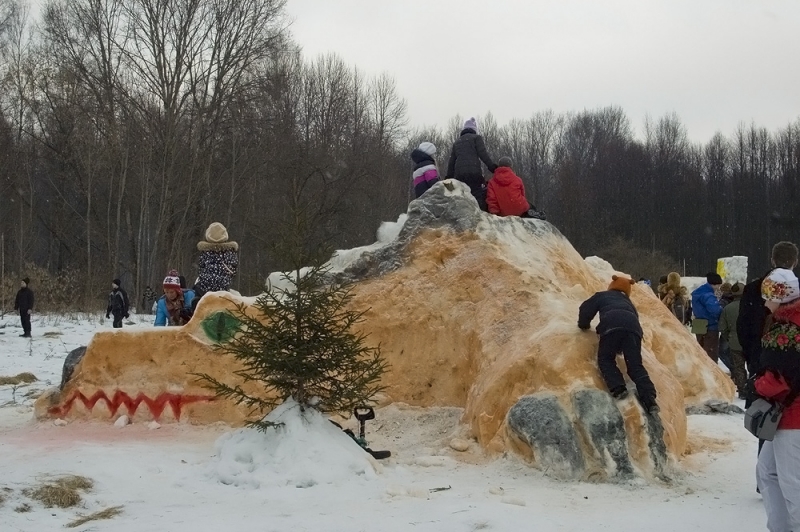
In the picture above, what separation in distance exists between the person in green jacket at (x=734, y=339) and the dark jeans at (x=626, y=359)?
17.6 ft

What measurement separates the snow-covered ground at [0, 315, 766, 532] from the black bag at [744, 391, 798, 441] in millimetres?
1138

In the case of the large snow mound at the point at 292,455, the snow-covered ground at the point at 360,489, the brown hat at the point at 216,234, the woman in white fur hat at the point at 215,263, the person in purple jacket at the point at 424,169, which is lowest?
the snow-covered ground at the point at 360,489

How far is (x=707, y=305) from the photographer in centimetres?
1296

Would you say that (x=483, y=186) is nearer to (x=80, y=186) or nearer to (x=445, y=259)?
(x=445, y=259)

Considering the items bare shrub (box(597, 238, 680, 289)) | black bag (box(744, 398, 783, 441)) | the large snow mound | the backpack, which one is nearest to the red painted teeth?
the large snow mound

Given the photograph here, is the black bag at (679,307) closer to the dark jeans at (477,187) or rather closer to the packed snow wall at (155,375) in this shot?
the dark jeans at (477,187)

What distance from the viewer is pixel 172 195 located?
95.4ft

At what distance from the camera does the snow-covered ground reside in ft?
17.5

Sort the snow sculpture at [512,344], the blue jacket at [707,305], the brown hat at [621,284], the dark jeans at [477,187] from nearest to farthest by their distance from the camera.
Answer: the snow sculpture at [512,344], the brown hat at [621,284], the dark jeans at [477,187], the blue jacket at [707,305]

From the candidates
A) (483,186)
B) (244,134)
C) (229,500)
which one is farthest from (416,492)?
(244,134)

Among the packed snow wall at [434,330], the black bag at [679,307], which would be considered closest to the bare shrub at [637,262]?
the black bag at [679,307]

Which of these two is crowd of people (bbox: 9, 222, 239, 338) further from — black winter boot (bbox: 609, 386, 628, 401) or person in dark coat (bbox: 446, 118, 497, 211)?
black winter boot (bbox: 609, 386, 628, 401)

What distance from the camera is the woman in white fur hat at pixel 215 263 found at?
10.2 m

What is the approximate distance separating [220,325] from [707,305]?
26.1ft
